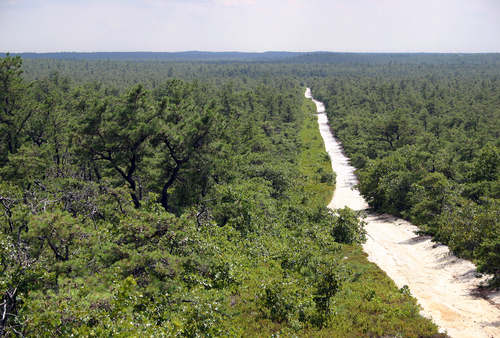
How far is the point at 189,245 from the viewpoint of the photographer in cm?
1470

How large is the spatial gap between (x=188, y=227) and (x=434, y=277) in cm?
1705

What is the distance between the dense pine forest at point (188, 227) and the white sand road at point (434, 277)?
1168mm

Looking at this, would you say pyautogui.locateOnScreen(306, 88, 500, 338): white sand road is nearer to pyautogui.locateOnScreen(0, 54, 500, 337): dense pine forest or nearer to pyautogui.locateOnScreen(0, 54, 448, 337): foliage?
pyautogui.locateOnScreen(0, 54, 500, 337): dense pine forest

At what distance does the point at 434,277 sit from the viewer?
22312 mm

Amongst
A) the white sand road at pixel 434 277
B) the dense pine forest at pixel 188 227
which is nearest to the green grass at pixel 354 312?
the dense pine forest at pixel 188 227

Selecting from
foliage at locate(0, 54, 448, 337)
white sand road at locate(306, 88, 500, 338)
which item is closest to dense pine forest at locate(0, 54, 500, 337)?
foliage at locate(0, 54, 448, 337)

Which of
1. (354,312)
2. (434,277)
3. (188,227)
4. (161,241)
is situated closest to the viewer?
(161,241)

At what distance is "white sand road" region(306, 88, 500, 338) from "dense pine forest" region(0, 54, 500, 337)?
117 centimetres

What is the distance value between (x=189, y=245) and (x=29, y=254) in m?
5.74

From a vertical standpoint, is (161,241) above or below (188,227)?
below

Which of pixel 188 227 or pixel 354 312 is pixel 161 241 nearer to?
pixel 188 227

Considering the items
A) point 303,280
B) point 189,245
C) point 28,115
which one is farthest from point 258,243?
point 28,115

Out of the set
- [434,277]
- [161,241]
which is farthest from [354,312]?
[434,277]

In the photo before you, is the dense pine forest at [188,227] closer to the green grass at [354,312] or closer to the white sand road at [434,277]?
the green grass at [354,312]
